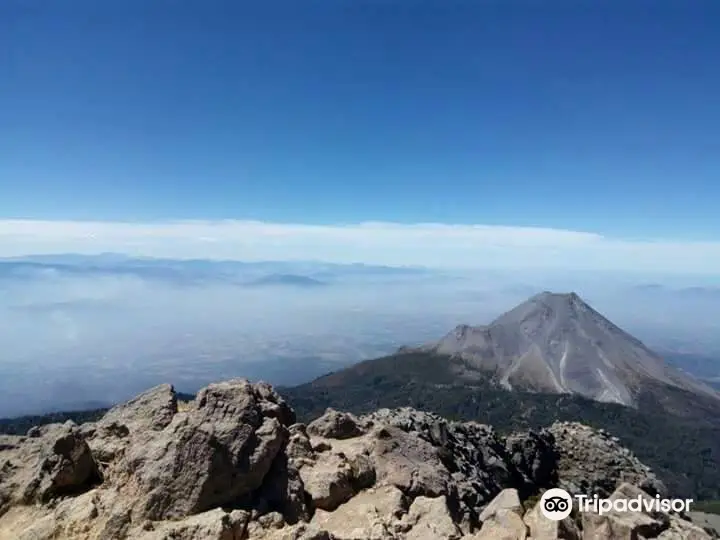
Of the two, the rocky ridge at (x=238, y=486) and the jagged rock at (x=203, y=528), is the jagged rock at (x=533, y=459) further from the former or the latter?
the jagged rock at (x=203, y=528)

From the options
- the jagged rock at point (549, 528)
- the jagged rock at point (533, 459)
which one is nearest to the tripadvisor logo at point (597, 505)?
the jagged rock at point (549, 528)

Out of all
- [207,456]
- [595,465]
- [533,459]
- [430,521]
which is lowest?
[595,465]

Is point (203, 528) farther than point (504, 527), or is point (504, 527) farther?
point (504, 527)

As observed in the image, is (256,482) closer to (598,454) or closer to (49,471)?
(49,471)

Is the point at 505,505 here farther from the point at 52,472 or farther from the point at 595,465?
the point at 595,465

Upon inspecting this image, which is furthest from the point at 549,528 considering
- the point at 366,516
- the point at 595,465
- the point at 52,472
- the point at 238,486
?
the point at 595,465

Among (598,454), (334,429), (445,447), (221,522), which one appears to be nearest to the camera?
(221,522)

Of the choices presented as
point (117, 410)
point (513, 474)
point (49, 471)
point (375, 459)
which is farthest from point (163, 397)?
point (513, 474)
